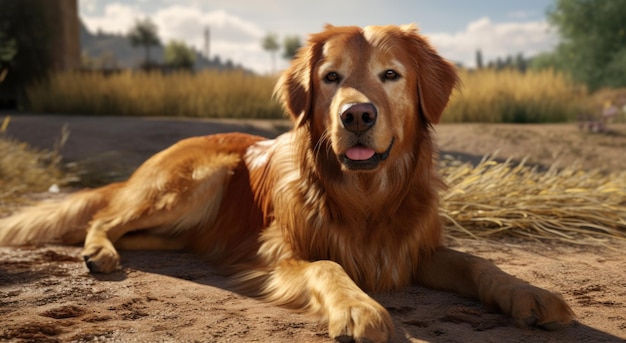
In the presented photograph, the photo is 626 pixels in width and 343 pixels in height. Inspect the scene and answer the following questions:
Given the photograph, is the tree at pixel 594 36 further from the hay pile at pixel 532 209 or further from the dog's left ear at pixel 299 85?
the dog's left ear at pixel 299 85

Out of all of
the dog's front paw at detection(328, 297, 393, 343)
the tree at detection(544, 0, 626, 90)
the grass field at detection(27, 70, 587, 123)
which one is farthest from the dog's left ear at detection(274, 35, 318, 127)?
the tree at detection(544, 0, 626, 90)

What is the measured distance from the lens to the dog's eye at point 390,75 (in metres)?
3.16

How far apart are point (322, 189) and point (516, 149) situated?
6451 mm

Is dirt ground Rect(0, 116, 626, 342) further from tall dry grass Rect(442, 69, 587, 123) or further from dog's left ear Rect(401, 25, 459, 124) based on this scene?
tall dry grass Rect(442, 69, 587, 123)

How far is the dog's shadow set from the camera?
2598 mm

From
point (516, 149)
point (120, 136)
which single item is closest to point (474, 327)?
point (516, 149)

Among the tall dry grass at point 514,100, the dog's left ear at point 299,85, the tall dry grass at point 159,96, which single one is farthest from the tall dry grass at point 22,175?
the tall dry grass at point 514,100

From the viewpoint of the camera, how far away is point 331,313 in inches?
102

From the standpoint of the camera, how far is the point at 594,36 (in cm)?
2083

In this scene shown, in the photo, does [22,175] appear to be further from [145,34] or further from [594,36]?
[145,34]

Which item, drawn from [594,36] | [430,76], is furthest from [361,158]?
[594,36]

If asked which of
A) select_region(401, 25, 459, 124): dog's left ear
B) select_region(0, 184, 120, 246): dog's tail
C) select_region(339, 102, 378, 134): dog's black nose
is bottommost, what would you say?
select_region(0, 184, 120, 246): dog's tail

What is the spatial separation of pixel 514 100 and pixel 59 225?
11.1m

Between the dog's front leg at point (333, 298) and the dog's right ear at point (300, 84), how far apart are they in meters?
0.83
